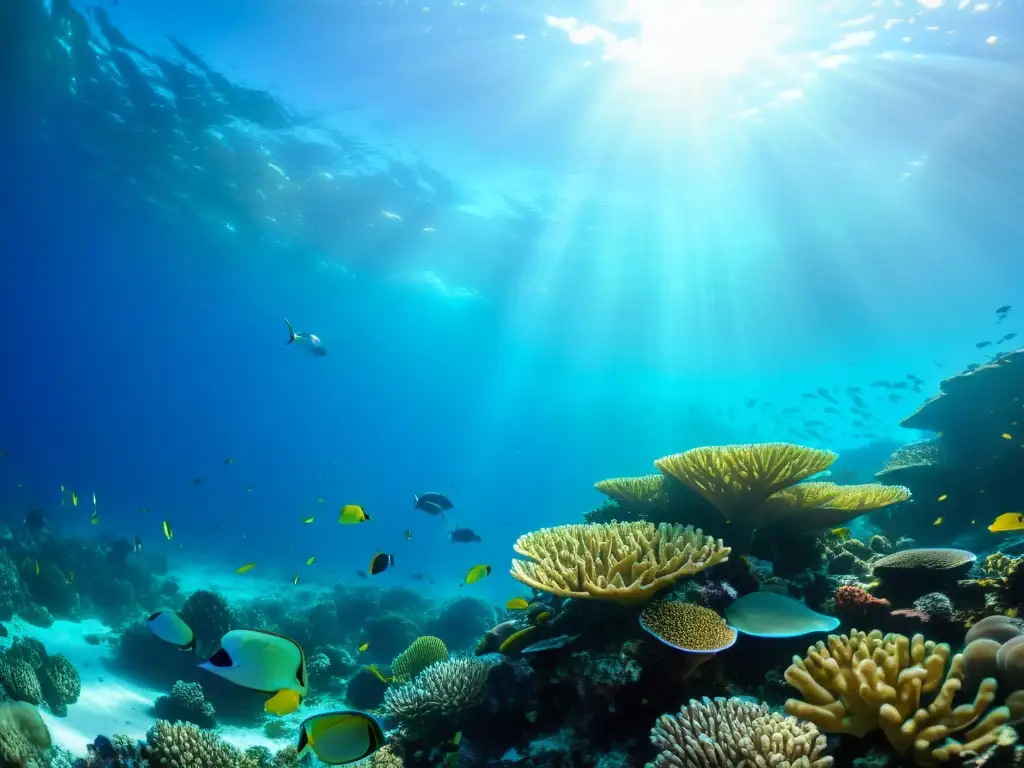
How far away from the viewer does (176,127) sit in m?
23.4

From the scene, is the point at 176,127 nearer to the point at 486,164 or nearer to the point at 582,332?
the point at 486,164

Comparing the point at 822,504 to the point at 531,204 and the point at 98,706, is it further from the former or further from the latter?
the point at 531,204

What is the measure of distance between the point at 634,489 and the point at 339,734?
4782 millimetres

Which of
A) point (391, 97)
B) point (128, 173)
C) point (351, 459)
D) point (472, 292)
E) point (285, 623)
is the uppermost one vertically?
point (351, 459)

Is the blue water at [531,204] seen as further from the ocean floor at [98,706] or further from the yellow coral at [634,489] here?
the ocean floor at [98,706]

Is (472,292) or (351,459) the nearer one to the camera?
(472,292)

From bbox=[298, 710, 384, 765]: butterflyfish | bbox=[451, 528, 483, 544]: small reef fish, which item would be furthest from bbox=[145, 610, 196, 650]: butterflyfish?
bbox=[451, 528, 483, 544]: small reef fish

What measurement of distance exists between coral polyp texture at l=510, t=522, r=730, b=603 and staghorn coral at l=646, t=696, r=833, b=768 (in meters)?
0.83

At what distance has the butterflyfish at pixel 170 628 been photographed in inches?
153

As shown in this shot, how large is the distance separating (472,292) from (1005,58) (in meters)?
32.7

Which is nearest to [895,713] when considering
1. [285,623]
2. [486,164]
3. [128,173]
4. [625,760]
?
[625,760]

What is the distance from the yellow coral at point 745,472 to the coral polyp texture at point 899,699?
80.0 inches

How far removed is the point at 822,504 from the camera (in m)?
5.30

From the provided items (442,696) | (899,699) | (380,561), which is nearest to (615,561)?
(899,699)
